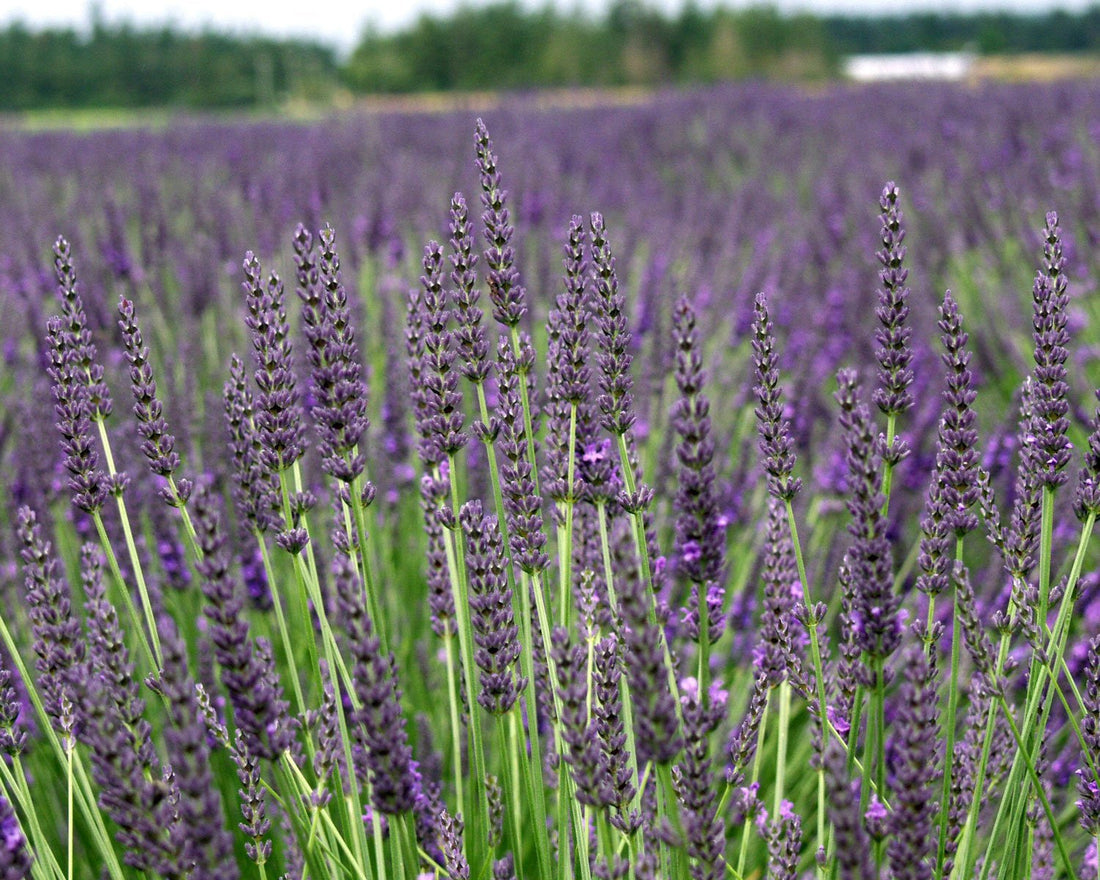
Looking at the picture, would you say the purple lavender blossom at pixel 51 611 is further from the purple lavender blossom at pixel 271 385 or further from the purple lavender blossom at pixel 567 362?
the purple lavender blossom at pixel 567 362

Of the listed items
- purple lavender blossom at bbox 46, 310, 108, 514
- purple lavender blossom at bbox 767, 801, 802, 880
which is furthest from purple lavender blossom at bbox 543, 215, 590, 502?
purple lavender blossom at bbox 46, 310, 108, 514

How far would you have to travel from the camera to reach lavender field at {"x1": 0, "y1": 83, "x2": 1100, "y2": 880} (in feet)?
3.44

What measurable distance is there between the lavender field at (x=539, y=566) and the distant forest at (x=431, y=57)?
31854mm

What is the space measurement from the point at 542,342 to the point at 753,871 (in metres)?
2.44

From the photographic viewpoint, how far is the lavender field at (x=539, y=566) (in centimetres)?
105

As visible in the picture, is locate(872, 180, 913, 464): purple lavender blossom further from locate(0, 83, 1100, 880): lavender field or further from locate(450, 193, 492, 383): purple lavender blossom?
locate(450, 193, 492, 383): purple lavender blossom

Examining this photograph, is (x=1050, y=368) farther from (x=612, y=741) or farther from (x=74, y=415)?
(x=74, y=415)

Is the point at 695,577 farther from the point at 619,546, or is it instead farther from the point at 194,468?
the point at 194,468

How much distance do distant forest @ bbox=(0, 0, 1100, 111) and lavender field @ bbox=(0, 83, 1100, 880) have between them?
1254 inches

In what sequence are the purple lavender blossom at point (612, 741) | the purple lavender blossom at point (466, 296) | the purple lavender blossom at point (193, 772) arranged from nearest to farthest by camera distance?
the purple lavender blossom at point (193, 772) < the purple lavender blossom at point (612, 741) < the purple lavender blossom at point (466, 296)

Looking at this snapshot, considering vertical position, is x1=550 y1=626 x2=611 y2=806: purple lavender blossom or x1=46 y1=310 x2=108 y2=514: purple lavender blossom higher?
x1=46 y1=310 x2=108 y2=514: purple lavender blossom

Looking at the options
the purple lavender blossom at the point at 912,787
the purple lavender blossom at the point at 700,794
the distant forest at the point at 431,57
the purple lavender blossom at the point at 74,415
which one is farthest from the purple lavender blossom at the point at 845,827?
the distant forest at the point at 431,57

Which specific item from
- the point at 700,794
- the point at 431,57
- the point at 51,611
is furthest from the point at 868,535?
the point at 431,57

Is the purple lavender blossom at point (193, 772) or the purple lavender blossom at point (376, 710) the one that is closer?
the purple lavender blossom at point (193, 772)
